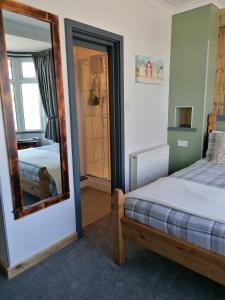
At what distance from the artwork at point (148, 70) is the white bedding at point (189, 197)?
1.40 m

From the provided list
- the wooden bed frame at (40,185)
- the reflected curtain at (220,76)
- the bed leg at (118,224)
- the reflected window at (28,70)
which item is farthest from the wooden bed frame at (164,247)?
the reflected curtain at (220,76)

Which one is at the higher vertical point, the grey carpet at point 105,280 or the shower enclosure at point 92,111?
the shower enclosure at point 92,111

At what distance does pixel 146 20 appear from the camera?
277 cm

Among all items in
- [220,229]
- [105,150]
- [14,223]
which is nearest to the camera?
[220,229]

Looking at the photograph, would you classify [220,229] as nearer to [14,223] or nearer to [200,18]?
[14,223]

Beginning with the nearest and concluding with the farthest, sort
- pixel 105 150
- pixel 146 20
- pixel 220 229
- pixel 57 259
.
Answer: pixel 220 229 → pixel 57 259 → pixel 146 20 → pixel 105 150

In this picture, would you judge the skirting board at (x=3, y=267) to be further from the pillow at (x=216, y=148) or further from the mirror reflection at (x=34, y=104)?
the pillow at (x=216, y=148)

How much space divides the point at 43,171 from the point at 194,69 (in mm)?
2386

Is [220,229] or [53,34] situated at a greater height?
[53,34]

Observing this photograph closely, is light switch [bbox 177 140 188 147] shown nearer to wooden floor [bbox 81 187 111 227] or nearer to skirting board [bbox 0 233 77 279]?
wooden floor [bbox 81 187 111 227]

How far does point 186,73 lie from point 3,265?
3.07m

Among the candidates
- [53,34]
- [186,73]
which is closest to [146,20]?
[186,73]

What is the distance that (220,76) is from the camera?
3.18 m

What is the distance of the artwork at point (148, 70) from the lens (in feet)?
9.03
